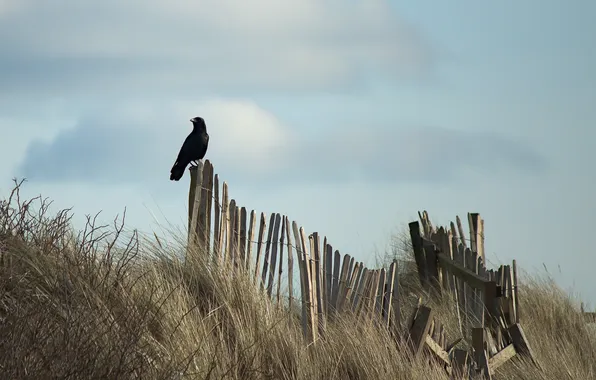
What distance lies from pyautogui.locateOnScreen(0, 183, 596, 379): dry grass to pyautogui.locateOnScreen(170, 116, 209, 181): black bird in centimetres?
327

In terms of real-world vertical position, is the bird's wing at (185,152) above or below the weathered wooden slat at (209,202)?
above

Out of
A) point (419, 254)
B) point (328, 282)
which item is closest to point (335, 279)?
point (328, 282)

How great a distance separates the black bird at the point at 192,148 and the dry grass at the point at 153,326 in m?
3.27

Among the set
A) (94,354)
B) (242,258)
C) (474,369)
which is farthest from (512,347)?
(94,354)

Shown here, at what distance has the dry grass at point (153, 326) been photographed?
13.0 ft

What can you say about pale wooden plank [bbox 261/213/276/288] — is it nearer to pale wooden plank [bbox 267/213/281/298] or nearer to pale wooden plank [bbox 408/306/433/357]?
pale wooden plank [bbox 267/213/281/298]

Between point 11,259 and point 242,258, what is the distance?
1803mm

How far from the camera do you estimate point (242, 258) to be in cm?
651

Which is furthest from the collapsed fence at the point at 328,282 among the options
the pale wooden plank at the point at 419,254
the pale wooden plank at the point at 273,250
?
the pale wooden plank at the point at 419,254

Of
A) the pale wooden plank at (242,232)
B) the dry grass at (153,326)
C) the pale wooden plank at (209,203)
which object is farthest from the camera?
the pale wooden plank at (209,203)

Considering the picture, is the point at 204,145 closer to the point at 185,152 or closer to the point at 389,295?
the point at 185,152

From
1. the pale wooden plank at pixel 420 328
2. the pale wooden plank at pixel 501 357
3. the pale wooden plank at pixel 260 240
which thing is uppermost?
the pale wooden plank at pixel 260 240

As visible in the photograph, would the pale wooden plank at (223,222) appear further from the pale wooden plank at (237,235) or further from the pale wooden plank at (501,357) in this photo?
the pale wooden plank at (501,357)

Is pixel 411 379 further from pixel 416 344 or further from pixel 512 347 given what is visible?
pixel 512 347
